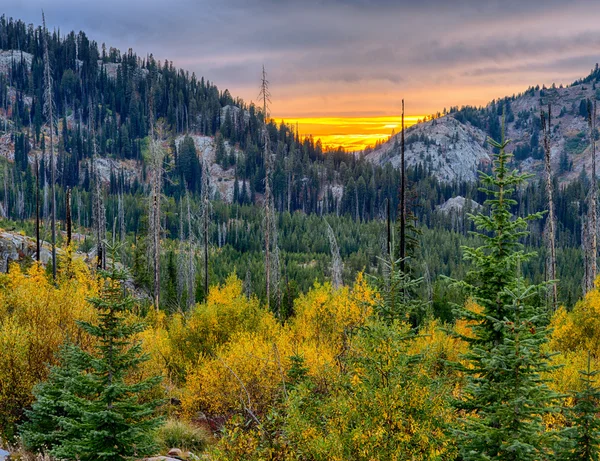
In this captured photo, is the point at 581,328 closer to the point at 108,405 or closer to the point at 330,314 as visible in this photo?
the point at 330,314

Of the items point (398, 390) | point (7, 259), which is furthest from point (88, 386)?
point (7, 259)

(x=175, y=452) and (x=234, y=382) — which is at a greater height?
(x=234, y=382)

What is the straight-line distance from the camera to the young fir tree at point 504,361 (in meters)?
11.4

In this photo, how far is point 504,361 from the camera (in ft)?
38.7

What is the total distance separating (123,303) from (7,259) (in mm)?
52612

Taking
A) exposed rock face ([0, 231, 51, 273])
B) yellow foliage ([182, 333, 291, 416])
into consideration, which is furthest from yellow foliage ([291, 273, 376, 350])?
exposed rock face ([0, 231, 51, 273])

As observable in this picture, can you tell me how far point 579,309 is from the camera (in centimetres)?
3644

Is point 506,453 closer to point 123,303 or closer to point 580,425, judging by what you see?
point 580,425

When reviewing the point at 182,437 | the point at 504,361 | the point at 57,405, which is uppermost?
the point at 504,361

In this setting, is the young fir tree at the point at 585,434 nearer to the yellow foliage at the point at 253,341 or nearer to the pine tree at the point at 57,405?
the yellow foliage at the point at 253,341

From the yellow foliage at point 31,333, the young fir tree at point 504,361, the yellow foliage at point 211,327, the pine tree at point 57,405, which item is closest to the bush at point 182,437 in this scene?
the pine tree at point 57,405

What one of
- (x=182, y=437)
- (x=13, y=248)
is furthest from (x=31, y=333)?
(x=13, y=248)

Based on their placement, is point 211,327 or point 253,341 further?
point 211,327

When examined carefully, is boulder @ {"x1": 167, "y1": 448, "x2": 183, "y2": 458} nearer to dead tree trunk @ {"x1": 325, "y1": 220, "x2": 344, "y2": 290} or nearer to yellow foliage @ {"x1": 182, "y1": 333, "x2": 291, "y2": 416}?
yellow foliage @ {"x1": 182, "y1": 333, "x2": 291, "y2": 416}
